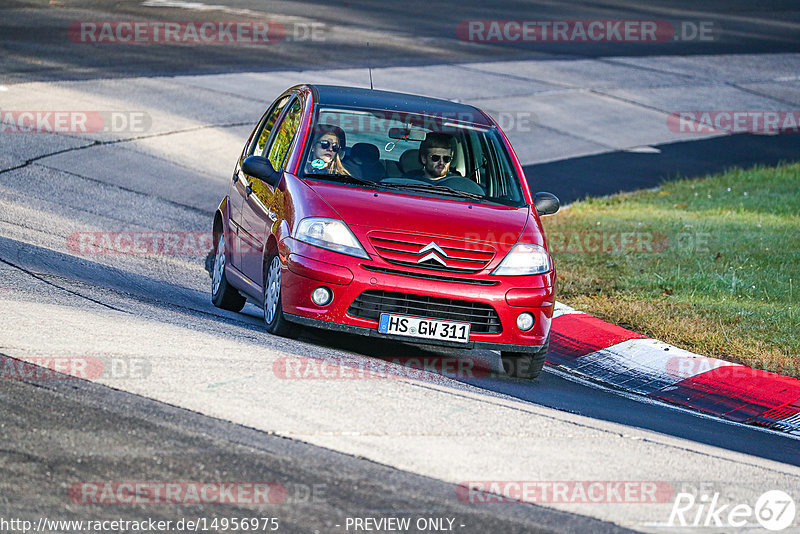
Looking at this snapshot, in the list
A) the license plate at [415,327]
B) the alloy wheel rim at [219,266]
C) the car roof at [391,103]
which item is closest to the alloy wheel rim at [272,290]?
the license plate at [415,327]

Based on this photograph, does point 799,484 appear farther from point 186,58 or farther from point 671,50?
point 671,50

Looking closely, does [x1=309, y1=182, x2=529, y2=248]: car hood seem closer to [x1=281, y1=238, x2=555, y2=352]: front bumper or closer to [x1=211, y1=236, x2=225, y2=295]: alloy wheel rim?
[x1=281, y1=238, x2=555, y2=352]: front bumper

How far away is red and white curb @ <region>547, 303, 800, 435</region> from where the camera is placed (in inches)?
319

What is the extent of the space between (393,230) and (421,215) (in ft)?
0.91

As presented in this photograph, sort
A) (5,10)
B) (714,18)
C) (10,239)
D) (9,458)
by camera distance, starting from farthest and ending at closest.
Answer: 1. (714,18)
2. (5,10)
3. (10,239)
4. (9,458)

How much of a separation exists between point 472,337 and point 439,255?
57 centimetres

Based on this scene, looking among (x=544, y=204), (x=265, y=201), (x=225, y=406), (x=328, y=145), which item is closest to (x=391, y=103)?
(x=328, y=145)

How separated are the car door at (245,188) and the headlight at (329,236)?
859 mm

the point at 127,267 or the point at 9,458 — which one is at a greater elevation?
the point at 9,458

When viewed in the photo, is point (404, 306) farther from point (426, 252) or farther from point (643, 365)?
point (643, 365)

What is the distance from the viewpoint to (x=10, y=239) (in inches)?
389

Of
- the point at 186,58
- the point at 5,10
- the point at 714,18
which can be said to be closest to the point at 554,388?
the point at 186,58

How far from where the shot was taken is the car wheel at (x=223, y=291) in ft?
30.9

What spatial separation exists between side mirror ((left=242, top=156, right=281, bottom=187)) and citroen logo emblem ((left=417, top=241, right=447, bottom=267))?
137 cm
